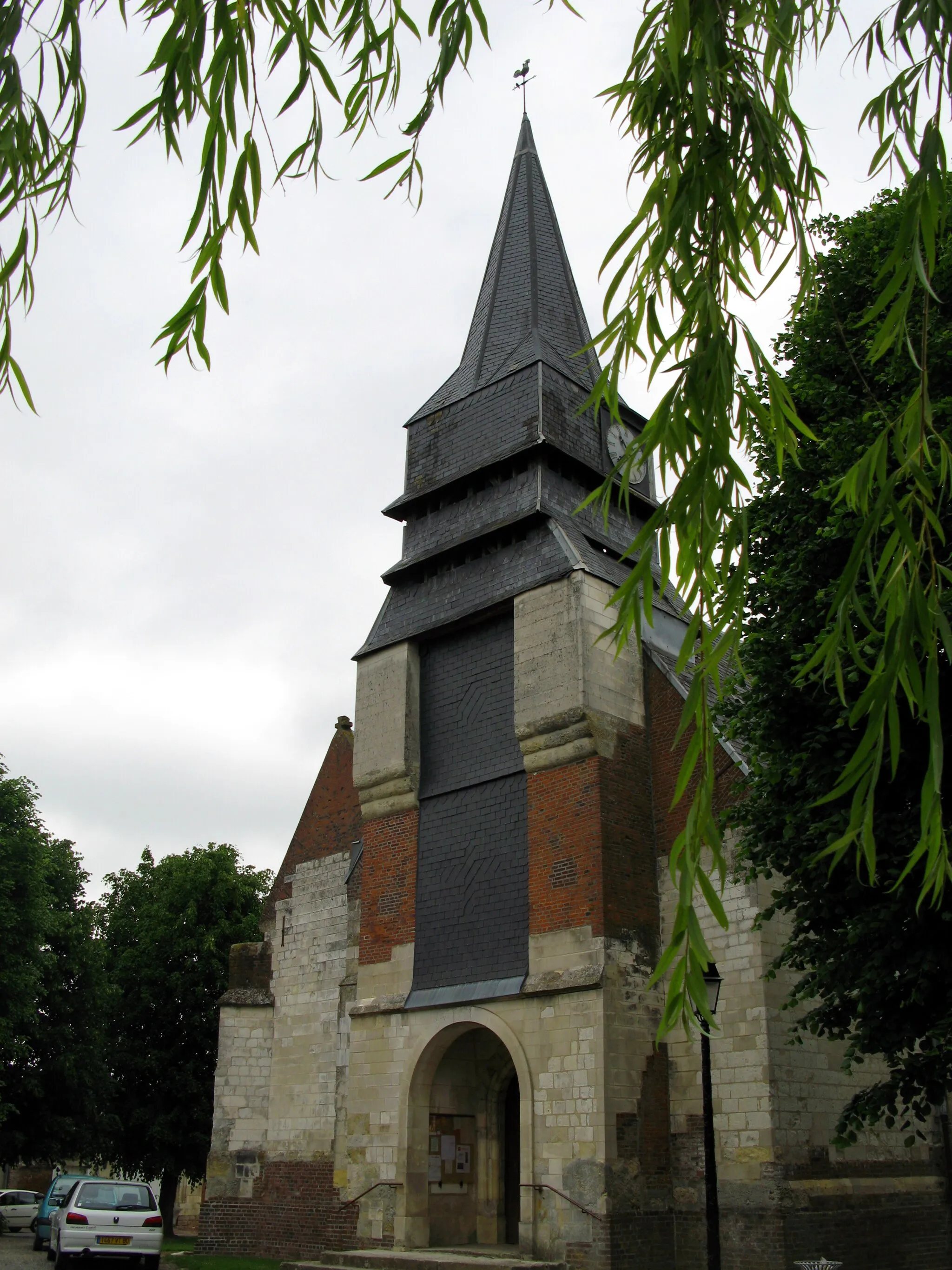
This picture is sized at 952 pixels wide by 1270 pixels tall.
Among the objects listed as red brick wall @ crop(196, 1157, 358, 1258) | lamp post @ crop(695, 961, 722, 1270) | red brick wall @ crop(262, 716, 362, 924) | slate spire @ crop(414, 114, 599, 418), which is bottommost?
red brick wall @ crop(196, 1157, 358, 1258)

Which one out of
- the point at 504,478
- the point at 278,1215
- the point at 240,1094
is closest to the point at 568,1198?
the point at 278,1215

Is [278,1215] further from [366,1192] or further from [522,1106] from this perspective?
[522,1106]

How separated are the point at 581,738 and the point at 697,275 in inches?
A: 502

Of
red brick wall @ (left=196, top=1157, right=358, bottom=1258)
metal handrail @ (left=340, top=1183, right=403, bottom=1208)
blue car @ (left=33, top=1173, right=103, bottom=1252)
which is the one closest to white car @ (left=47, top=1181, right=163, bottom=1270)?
metal handrail @ (left=340, top=1183, right=403, bottom=1208)

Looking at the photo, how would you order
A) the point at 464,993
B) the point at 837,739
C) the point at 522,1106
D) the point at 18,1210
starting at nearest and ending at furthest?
the point at 837,739 < the point at 522,1106 < the point at 464,993 < the point at 18,1210

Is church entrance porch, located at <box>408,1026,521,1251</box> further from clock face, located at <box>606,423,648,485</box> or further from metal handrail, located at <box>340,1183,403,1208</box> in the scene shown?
clock face, located at <box>606,423,648,485</box>

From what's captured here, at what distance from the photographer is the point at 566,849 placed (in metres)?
15.4

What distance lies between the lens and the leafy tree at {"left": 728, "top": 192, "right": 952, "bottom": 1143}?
9.19 metres

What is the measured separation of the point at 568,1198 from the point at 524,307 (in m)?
15.7

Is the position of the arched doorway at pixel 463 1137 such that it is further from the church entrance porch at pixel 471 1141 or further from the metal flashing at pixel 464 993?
the metal flashing at pixel 464 993

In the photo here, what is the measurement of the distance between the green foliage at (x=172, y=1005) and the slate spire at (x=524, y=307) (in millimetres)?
16303

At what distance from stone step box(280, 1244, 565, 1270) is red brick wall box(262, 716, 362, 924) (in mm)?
7053

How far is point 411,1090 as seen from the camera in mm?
16000

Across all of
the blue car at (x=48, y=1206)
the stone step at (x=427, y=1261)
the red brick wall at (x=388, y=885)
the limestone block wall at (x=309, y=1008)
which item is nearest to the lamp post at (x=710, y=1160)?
the stone step at (x=427, y=1261)
